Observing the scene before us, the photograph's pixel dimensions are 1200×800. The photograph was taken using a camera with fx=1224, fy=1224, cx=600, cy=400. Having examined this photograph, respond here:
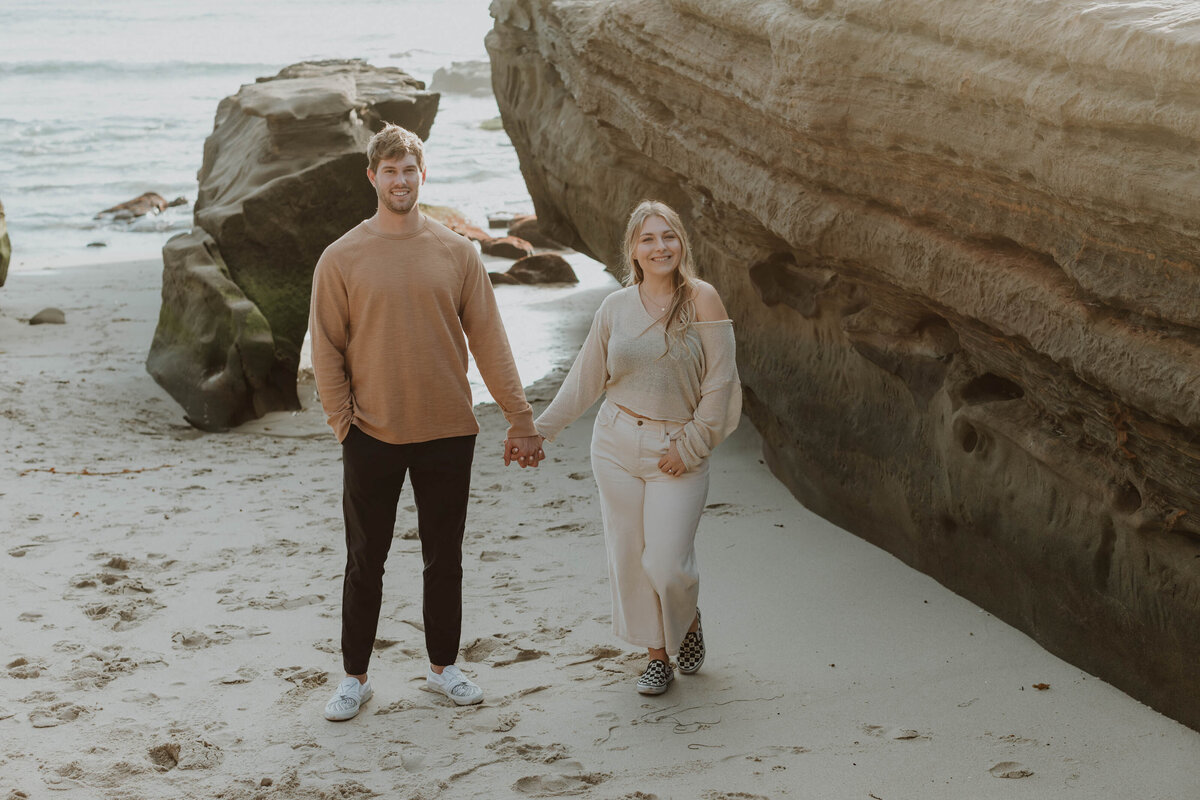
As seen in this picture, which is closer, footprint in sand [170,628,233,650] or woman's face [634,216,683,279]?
woman's face [634,216,683,279]

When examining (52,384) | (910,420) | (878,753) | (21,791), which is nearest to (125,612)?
(21,791)

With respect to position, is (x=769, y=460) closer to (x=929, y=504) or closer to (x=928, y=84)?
(x=929, y=504)

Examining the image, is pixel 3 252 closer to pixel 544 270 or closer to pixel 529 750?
pixel 544 270

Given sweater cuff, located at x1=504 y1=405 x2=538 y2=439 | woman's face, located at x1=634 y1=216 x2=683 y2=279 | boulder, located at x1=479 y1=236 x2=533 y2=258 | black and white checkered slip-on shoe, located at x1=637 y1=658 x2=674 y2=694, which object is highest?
woman's face, located at x1=634 y1=216 x2=683 y2=279

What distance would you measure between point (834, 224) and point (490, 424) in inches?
155

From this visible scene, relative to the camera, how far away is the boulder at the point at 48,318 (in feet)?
36.5

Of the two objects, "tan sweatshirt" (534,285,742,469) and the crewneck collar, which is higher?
the crewneck collar

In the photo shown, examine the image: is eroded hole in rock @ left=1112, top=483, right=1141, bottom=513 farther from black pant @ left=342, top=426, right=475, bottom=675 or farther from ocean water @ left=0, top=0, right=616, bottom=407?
ocean water @ left=0, top=0, right=616, bottom=407

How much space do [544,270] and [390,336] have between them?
30.6 feet

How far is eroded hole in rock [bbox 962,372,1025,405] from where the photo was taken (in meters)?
5.13

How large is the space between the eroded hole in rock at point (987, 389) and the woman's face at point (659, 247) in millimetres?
1599

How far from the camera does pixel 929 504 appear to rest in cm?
541

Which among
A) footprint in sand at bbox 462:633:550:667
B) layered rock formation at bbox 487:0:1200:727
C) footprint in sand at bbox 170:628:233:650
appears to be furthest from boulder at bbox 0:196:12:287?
footprint in sand at bbox 462:633:550:667

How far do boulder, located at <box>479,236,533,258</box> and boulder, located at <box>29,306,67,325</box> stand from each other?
192 inches
